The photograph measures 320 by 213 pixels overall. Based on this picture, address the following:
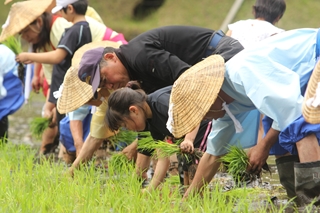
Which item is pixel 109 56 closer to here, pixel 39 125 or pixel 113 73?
pixel 113 73

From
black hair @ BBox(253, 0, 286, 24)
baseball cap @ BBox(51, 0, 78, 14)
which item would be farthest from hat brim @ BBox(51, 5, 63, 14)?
black hair @ BBox(253, 0, 286, 24)

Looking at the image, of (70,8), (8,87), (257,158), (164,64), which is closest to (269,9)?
(164,64)

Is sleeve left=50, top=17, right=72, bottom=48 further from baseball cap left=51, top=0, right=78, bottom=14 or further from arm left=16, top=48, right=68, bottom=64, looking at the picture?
arm left=16, top=48, right=68, bottom=64

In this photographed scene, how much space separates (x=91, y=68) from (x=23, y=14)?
1881 millimetres

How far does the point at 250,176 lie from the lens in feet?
12.6

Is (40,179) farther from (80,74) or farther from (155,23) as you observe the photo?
(155,23)

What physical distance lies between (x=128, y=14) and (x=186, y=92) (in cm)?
1045

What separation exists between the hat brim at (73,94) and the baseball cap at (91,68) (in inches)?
4.9

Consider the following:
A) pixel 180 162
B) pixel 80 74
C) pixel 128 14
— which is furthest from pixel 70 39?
pixel 128 14

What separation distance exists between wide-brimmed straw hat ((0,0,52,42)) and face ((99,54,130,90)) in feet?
6.10

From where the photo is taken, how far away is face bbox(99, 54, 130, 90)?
4.29 meters

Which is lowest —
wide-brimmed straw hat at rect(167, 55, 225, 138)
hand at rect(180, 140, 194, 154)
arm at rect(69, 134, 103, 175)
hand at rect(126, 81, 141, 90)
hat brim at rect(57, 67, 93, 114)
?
arm at rect(69, 134, 103, 175)

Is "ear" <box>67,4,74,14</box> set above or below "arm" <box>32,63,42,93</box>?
above

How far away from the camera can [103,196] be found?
12.4ft
